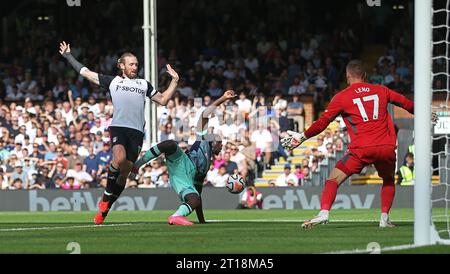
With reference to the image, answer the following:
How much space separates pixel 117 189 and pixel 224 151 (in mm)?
12668

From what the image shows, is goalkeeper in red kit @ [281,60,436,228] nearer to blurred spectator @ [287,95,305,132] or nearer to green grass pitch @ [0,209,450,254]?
green grass pitch @ [0,209,450,254]

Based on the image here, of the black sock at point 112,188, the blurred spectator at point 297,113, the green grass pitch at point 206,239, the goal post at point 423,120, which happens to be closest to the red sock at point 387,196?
the green grass pitch at point 206,239

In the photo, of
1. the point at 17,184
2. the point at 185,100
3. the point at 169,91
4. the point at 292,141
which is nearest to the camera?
the point at 292,141

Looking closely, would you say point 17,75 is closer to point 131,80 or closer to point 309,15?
point 309,15

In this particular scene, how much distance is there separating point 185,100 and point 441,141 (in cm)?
1002

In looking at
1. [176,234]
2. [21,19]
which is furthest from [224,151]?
[176,234]

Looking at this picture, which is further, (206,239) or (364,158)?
(364,158)

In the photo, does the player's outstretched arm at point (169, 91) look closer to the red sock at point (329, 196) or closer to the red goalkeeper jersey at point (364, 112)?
the red goalkeeper jersey at point (364, 112)

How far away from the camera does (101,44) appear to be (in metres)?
36.0

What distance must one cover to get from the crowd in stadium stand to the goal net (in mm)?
2979

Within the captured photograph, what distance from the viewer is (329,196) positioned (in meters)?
13.8

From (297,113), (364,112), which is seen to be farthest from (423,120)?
(297,113)

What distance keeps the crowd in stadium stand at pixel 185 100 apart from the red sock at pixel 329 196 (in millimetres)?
13518

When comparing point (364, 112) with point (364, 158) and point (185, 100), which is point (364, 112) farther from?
point (185, 100)
